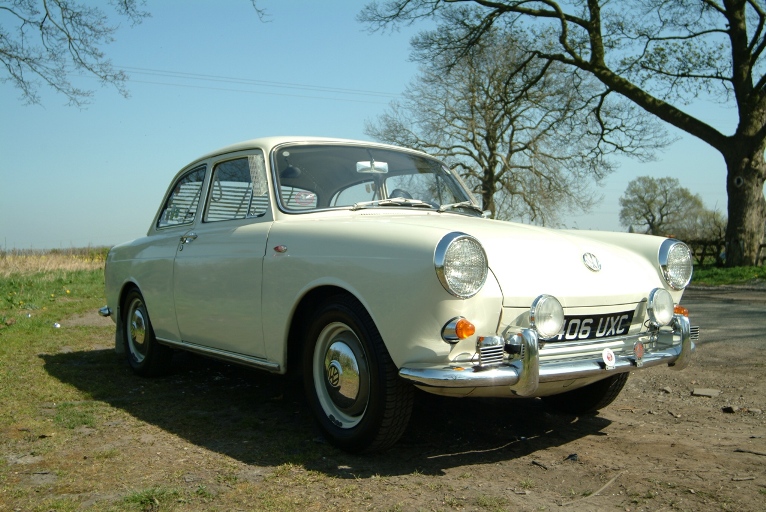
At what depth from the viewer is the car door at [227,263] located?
4.19 m

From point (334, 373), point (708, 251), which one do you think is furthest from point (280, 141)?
point (708, 251)

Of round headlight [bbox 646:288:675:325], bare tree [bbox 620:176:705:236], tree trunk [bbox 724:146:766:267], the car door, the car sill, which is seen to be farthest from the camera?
bare tree [bbox 620:176:705:236]

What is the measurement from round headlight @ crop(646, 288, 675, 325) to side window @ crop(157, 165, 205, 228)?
10.4 ft

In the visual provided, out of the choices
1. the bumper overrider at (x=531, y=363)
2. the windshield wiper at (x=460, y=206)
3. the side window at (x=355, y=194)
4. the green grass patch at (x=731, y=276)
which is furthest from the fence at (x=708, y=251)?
the bumper overrider at (x=531, y=363)

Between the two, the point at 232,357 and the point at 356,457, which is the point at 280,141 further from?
the point at 356,457

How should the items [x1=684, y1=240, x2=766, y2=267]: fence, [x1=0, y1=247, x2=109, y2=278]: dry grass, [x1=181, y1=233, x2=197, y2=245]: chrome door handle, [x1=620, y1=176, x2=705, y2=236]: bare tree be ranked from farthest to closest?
1. [x1=620, y1=176, x2=705, y2=236]: bare tree
2. [x1=684, y1=240, x2=766, y2=267]: fence
3. [x1=0, y1=247, x2=109, y2=278]: dry grass
4. [x1=181, y1=233, x2=197, y2=245]: chrome door handle

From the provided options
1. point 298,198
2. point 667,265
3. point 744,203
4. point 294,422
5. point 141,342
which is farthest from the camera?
point 744,203

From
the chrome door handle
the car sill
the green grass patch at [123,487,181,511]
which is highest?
the chrome door handle

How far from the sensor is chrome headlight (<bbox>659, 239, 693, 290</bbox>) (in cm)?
412

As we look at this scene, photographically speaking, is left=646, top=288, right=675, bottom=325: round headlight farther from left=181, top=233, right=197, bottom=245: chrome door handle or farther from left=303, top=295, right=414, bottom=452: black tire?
left=181, top=233, right=197, bottom=245: chrome door handle

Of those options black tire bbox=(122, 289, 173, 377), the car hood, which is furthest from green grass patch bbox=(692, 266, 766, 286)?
black tire bbox=(122, 289, 173, 377)

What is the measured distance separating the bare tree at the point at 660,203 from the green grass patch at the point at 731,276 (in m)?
41.6

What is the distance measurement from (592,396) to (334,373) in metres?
1.72

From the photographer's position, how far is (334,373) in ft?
11.9
